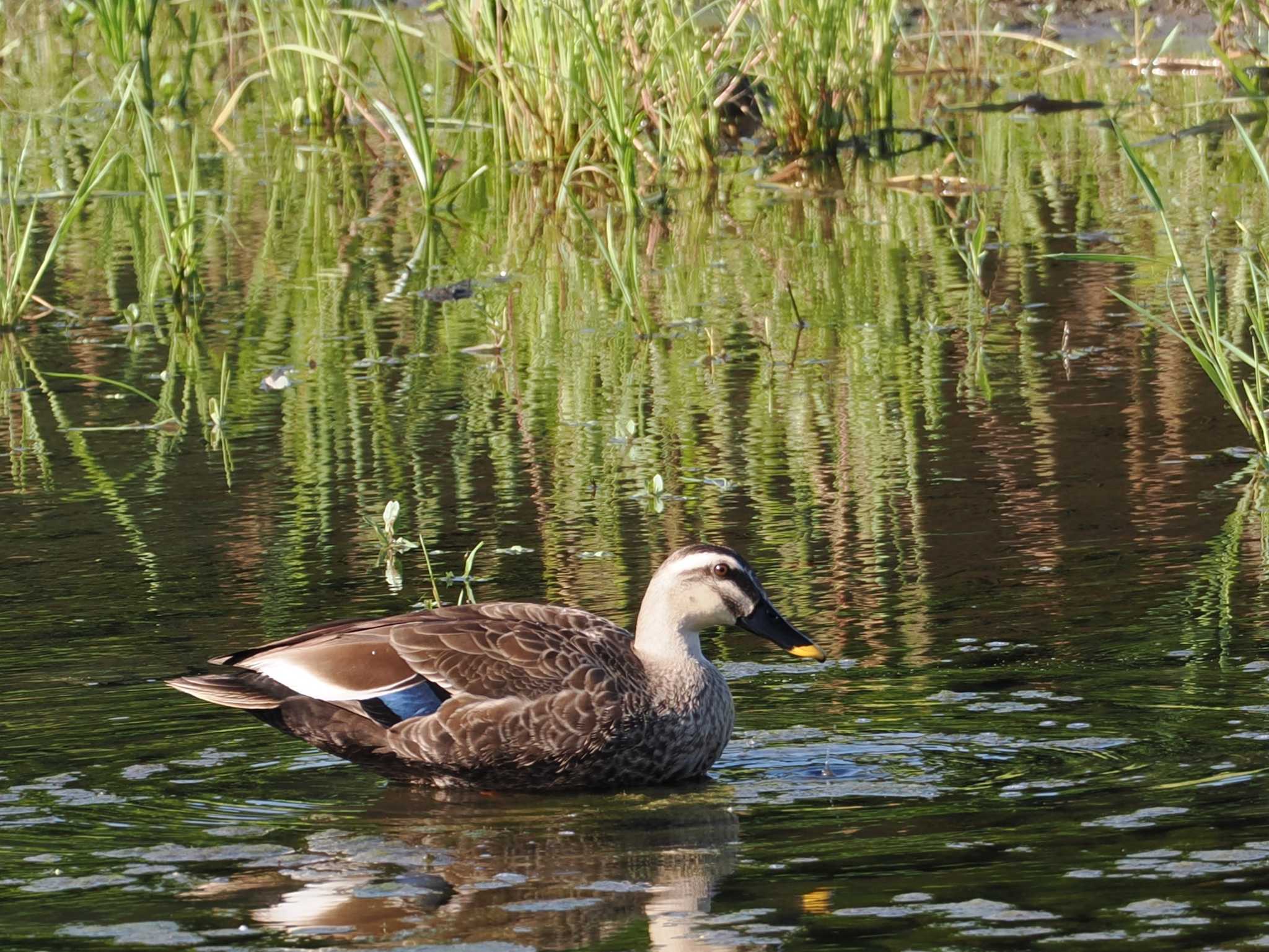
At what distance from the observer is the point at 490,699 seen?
562 cm

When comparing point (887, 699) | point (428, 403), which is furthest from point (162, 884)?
point (428, 403)

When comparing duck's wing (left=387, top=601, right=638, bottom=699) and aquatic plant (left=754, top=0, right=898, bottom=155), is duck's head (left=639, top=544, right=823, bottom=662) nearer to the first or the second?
duck's wing (left=387, top=601, right=638, bottom=699)

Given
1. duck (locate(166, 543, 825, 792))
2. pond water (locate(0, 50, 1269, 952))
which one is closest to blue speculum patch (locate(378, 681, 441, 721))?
duck (locate(166, 543, 825, 792))

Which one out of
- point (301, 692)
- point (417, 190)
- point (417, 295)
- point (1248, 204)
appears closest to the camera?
point (301, 692)

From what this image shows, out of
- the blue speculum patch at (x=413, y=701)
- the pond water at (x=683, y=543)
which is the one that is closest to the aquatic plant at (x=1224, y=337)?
the pond water at (x=683, y=543)

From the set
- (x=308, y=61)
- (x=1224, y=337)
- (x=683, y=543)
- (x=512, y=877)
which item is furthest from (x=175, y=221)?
(x=512, y=877)

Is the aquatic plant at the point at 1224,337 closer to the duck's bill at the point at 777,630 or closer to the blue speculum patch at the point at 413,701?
the duck's bill at the point at 777,630

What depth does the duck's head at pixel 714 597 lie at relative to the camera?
5777 mm

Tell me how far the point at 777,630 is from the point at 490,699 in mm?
792

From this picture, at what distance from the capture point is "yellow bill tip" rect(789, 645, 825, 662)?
580cm

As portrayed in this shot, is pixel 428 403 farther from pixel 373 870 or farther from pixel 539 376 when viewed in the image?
pixel 373 870

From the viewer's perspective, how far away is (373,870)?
190 inches

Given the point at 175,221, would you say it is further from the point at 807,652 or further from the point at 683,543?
the point at 807,652

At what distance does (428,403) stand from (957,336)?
8.18 feet
